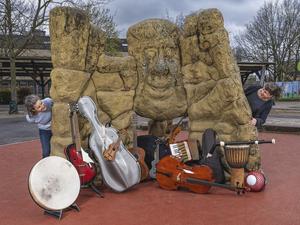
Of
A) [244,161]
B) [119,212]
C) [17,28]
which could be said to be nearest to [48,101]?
[119,212]

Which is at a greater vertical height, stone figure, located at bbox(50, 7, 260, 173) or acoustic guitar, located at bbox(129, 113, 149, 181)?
stone figure, located at bbox(50, 7, 260, 173)

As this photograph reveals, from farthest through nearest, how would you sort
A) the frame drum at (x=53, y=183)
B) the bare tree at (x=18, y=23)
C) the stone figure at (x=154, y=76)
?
the bare tree at (x=18, y=23)
the stone figure at (x=154, y=76)
the frame drum at (x=53, y=183)

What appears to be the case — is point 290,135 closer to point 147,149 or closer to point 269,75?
point 147,149

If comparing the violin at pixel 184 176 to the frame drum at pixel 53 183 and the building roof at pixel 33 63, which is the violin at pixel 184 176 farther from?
the building roof at pixel 33 63

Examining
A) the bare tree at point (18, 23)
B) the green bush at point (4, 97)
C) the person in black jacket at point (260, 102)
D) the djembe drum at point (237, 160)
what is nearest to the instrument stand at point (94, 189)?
the djembe drum at point (237, 160)

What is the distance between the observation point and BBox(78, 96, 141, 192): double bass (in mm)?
5566

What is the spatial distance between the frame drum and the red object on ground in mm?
216

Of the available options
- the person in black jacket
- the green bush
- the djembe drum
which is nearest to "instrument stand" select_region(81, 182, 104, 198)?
the djembe drum

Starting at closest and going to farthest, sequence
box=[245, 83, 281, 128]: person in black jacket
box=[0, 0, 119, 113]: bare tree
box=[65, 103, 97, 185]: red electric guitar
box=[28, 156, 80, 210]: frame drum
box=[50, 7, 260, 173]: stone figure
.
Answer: box=[28, 156, 80, 210]: frame drum → box=[65, 103, 97, 185]: red electric guitar → box=[50, 7, 260, 173]: stone figure → box=[245, 83, 281, 128]: person in black jacket → box=[0, 0, 119, 113]: bare tree

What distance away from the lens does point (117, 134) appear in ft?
19.0

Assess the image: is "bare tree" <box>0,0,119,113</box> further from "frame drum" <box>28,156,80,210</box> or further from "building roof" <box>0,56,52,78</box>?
"frame drum" <box>28,156,80,210</box>

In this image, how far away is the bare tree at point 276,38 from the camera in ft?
133

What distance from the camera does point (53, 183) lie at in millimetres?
4750

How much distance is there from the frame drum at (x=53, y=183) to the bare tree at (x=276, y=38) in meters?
38.1
